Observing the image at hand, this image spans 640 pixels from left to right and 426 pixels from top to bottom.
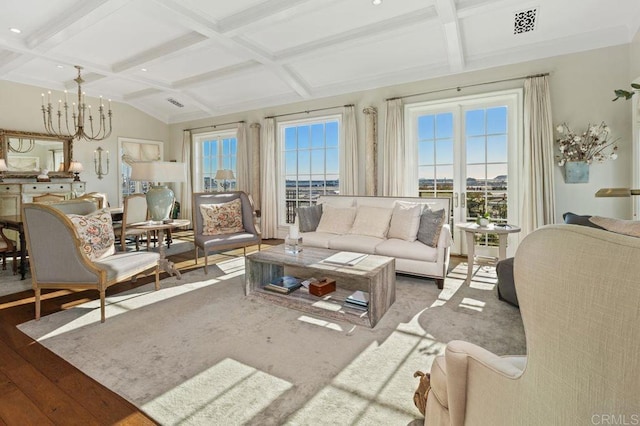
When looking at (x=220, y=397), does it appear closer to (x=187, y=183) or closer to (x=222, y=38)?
(x=222, y=38)

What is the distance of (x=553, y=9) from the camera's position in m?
3.68

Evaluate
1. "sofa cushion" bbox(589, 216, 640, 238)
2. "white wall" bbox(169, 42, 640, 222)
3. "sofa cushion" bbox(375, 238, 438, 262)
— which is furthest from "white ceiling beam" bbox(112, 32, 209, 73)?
"sofa cushion" bbox(589, 216, 640, 238)

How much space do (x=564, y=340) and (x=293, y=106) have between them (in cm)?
625

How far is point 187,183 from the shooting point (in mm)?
8062

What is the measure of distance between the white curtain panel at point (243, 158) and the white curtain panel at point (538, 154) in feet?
16.3

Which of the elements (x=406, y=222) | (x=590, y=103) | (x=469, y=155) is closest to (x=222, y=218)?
(x=406, y=222)

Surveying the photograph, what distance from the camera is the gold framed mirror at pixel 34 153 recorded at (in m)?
5.88

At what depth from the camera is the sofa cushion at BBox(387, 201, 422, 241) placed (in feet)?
12.5

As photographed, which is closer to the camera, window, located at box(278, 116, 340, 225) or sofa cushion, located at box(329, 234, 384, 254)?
sofa cushion, located at box(329, 234, 384, 254)

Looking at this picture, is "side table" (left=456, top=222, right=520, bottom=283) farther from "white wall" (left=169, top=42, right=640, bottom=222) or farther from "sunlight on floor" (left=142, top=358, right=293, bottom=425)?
"sunlight on floor" (left=142, top=358, right=293, bottom=425)

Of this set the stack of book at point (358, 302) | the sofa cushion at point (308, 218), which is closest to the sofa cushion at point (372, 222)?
the sofa cushion at point (308, 218)

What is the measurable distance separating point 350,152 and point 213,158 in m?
3.75

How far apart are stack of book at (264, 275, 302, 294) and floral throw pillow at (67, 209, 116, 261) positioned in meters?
1.58

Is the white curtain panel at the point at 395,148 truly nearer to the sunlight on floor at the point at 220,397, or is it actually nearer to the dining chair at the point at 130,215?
the dining chair at the point at 130,215
